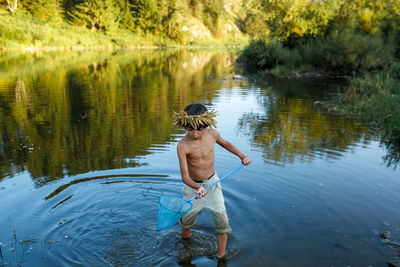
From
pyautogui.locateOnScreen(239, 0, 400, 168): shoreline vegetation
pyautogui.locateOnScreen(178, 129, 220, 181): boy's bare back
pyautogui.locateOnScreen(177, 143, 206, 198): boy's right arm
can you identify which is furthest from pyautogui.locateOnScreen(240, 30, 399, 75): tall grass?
pyautogui.locateOnScreen(177, 143, 206, 198): boy's right arm

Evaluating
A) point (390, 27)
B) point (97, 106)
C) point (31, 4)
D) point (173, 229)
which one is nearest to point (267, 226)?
point (173, 229)

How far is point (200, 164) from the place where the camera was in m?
4.08

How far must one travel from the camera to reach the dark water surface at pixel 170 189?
14.0ft

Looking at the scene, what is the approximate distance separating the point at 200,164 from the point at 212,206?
535 mm

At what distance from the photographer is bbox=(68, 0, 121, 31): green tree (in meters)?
59.1

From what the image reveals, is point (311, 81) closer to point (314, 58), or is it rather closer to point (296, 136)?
point (314, 58)

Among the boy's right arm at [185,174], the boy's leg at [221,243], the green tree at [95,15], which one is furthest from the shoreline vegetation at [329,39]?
the green tree at [95,15]

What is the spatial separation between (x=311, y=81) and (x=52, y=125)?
17.5 metres

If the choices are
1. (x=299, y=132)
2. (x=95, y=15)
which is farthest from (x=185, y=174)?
(x=95, y=15)

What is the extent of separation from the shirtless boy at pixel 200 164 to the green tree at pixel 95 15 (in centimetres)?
6165

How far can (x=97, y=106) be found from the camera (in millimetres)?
12953

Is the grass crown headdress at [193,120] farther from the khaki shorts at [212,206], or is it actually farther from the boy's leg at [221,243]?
the boy's leg at [221,243]

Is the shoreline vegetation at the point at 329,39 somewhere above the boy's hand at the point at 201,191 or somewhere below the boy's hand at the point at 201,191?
above

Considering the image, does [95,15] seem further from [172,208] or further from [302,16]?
[172,208]
